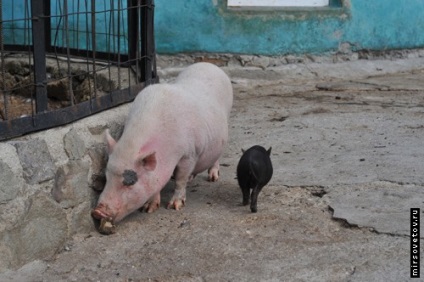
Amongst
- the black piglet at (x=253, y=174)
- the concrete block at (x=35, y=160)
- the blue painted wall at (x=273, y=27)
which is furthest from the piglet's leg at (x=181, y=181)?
the blue painted wall at (x=273, y=27)

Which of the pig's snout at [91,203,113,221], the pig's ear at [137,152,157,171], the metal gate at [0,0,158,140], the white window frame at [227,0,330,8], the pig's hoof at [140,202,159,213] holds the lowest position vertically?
the pig's hoof at [140,202,159,213]

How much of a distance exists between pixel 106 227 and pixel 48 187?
0.42 metres

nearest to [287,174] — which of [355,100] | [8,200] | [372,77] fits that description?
[8,200]

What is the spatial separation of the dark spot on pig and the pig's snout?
18 cm

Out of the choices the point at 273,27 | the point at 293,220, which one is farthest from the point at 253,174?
the point at 273,27

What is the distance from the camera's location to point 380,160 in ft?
17.9

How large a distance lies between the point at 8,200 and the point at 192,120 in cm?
134

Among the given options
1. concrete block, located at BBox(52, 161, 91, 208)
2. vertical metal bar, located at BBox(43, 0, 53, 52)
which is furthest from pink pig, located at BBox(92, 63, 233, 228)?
vertical metal bar, located at BBox(43, 0, 53, 52)

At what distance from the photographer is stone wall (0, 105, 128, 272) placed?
3.92m

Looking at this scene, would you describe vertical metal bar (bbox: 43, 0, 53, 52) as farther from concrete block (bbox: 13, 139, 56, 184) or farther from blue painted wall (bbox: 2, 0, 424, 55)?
concrete block (bbox: 13, 139, 56, 184)

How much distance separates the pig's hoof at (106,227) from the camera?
4.39m

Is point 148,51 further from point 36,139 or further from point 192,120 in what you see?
point 36,139

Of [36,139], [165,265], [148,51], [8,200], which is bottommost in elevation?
[165,265]

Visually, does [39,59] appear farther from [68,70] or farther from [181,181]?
[181,181]
